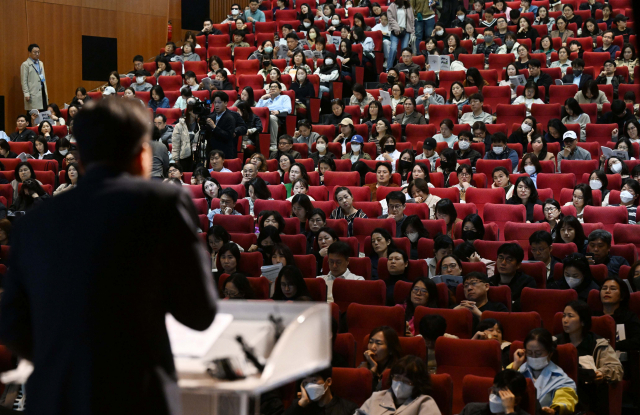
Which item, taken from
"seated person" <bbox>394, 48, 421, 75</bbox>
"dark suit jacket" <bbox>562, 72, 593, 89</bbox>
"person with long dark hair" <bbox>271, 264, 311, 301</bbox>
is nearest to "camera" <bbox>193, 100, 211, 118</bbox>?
"seated person" <bbox>394, 48, 421, 75</bbox>

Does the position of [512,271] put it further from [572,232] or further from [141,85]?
[141,85]

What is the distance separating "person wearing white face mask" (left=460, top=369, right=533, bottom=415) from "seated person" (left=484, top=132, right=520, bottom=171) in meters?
3.74

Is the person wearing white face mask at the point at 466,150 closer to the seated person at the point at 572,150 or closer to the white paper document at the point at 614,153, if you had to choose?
the seated person at the point at 572,150

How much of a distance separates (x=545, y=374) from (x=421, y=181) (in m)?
2.58

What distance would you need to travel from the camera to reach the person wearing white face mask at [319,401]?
3.16m

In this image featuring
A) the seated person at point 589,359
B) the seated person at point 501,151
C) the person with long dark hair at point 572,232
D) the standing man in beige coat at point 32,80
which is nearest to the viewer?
the seated person at point 589,359

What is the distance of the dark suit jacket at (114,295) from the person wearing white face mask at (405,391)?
2434 millimetres

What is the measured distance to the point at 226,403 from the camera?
846mm

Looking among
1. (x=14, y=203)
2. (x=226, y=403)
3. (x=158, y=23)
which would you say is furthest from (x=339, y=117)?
(x=226, y=403)

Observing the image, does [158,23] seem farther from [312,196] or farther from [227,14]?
[312,196]

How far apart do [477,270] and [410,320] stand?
0.61 m

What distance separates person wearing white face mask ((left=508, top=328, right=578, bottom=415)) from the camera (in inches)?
125

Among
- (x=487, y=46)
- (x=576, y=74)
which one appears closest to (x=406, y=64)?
(x=487, y=46)

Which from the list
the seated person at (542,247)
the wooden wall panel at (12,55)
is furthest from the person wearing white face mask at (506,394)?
the wooden wall panel at (12,55)
